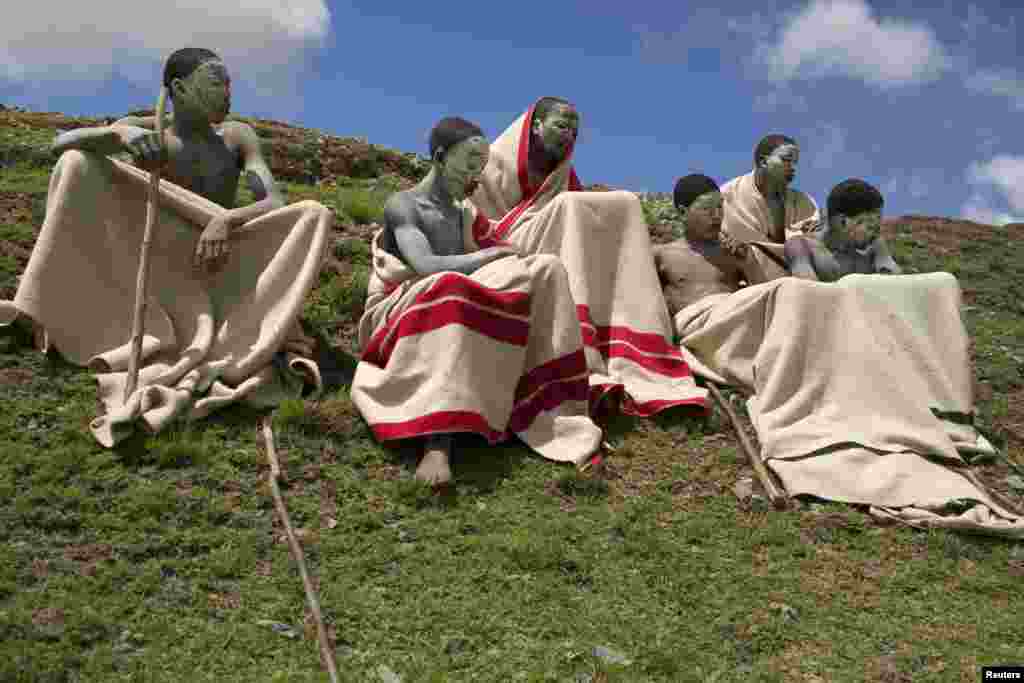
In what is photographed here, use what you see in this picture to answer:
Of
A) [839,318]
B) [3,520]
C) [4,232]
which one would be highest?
[839,318]

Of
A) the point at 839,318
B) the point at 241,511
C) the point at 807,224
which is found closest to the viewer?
the point at 241,511

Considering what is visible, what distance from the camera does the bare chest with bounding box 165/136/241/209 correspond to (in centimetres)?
630

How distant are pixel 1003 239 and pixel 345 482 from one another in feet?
35.4

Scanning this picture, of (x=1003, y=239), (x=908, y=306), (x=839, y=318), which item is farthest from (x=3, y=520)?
(x=1003, y=239)

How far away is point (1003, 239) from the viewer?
1365 centimetres

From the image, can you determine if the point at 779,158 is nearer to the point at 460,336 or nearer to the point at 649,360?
the point at 649,360

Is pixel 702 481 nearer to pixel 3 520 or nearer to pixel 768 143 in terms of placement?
pixel 768 143

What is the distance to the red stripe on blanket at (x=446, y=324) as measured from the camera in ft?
18.5

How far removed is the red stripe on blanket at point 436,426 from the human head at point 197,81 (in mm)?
2028

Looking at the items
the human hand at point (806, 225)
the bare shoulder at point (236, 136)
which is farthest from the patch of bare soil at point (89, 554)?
the human hand at point (806, 225)

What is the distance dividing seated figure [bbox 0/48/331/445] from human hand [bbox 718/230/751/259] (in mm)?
2645

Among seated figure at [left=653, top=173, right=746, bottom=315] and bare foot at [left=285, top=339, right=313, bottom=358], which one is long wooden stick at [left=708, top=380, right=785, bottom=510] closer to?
seated figure at [left=653, top=173, right=746, bottom=315]

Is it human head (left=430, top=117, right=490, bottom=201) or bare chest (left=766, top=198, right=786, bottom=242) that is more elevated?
human head (left=430, top=117, right=490, bottom=201)

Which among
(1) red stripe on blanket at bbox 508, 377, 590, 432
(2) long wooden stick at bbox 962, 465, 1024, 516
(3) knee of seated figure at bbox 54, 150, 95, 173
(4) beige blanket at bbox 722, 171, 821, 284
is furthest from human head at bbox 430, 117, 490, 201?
(2) long wooden stick at bbox 962, 465, 1024, 516
